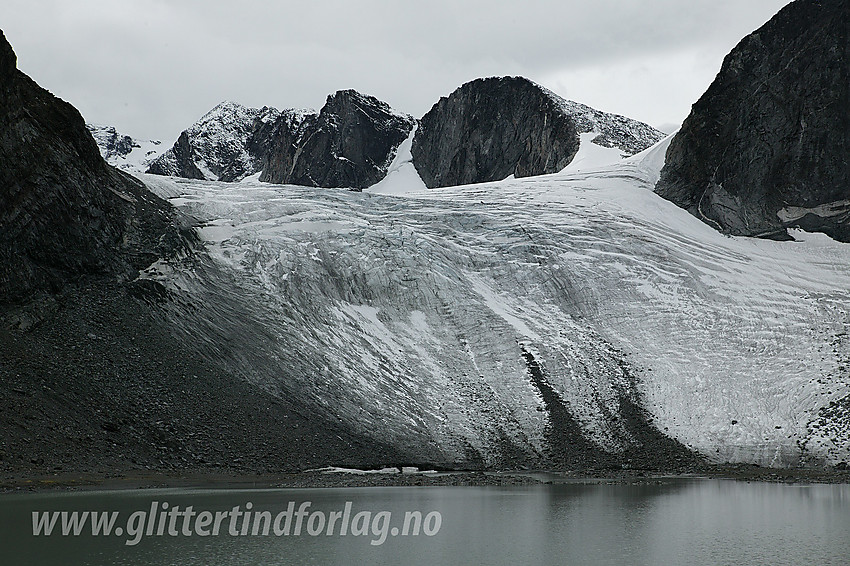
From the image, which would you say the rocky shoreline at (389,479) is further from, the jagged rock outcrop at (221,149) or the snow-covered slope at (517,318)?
the jagged rock outcrop at (221,149)

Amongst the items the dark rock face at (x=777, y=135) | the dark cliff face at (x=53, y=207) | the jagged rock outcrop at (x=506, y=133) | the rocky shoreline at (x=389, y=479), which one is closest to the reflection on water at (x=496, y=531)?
the rocky shoreline at (x=389, y=479)

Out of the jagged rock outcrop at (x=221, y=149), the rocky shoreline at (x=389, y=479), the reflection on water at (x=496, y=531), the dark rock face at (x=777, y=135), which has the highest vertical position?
the jagged rock outcrop at (x=221, y=149)

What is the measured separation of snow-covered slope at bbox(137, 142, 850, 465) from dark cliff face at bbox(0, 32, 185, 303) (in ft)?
11.7

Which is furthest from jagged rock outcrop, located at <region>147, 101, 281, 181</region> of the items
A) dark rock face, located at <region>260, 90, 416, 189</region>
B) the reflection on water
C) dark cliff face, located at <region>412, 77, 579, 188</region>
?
the reflection on water

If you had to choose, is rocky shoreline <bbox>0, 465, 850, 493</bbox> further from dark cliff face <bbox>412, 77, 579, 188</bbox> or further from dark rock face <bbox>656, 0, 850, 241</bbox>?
dark cliff face <bbox>412, 77, 579, 188</bbox>

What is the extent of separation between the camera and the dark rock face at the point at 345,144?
483 feet

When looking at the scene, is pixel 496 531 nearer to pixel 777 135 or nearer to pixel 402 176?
pixel 777 135

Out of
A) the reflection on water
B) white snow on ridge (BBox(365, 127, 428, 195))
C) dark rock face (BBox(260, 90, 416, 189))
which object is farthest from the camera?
dark rock face (BBox(260, 90, 416, 189))

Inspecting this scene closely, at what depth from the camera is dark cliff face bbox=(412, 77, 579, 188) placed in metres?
110

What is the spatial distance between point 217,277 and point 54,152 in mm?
11852

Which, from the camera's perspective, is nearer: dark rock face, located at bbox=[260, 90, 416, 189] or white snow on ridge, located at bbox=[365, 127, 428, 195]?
white snow on ridge, located at bbox=[365, 127, 428, 195]

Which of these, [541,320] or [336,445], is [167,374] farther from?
[541,320]

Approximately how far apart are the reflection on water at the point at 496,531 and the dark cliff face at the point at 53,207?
20.4m

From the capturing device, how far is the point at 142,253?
1864 inches
